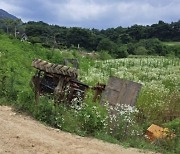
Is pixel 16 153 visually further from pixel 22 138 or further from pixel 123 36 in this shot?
pixel 123 36

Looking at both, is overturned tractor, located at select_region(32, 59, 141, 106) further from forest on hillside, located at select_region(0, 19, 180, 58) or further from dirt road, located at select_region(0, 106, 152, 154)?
forest on hillside, located at select_region(0, 19, 180, 58)

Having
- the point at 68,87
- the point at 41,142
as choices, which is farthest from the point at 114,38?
the point at 41,142

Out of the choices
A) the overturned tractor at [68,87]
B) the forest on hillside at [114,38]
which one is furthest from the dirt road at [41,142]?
the forest on hillside at [114,38]

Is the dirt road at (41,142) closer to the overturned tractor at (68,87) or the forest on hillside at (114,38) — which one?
the overturned tractor at (68,87)

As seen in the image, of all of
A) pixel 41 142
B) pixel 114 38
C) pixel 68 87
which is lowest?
pixel 41 142

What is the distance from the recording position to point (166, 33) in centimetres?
6750

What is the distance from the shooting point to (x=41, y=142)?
7.20m

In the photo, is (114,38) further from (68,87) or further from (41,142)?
(41,142)

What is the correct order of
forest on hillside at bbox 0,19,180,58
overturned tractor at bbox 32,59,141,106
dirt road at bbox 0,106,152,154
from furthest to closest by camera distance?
forest on hillside at bbox 0,19,180,58 < overturned tractor at bbox 32,59,141,106 < dirt road at bbox 0,106,152,154

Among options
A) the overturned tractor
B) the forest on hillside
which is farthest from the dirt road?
the forest on hillside

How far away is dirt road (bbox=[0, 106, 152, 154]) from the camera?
6.82 meters

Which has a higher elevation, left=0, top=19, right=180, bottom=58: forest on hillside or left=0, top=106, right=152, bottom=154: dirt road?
left=0, top=19, right=180, bottom=58: forest on hillside

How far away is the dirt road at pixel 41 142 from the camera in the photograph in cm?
682

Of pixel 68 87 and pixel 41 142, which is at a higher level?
pixel 68 87
